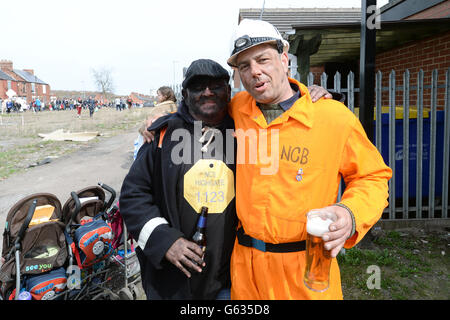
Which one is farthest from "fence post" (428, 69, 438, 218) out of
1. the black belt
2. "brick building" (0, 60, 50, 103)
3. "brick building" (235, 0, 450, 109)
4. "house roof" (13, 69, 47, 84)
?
"house roof" (13, 69, 47, 84)

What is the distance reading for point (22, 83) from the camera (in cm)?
6719

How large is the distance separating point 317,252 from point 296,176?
0.38m

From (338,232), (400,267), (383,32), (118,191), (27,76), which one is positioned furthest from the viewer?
(27,76)

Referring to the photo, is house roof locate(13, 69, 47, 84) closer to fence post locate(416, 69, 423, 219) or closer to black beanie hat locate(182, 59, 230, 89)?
fence post locate(416, 69, 423, 219)

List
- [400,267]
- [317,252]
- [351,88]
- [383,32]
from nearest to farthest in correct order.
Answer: [317,252], [400,267], [351,88], [383,32]

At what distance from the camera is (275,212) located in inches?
62.1

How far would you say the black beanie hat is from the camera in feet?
5.75

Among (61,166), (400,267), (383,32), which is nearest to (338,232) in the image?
(400,267)

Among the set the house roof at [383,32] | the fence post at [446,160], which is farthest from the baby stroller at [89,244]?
the fence post at [446,160]

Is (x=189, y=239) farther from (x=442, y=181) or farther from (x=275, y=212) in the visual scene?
(x=442, y=181)

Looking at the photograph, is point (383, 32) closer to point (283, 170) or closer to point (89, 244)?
point (283, 170)

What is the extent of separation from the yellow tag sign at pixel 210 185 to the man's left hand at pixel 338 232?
626 millimetres

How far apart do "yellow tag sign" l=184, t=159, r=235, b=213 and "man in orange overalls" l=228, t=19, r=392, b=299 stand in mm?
87
